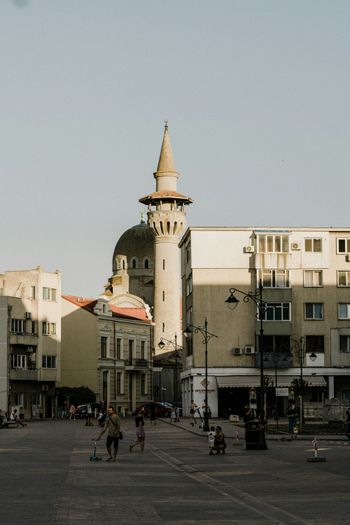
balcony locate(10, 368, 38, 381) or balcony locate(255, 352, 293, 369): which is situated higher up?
balcony locate(255, 352, 293, 369)

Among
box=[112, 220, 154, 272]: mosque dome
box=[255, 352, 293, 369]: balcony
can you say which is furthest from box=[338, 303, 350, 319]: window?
box=[112, 220, 154, 272]: mosque dome

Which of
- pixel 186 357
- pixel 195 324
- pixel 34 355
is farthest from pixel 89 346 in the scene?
pixel 195 324

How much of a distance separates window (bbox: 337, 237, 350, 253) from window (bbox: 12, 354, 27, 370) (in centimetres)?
2977

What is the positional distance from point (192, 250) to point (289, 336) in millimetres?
10442

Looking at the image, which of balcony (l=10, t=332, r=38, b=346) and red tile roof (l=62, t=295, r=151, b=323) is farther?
red tile roof (l=62, t=295, r=151, b=323)

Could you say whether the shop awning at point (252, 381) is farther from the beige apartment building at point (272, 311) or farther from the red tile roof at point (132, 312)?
the red tile roof at point (132, 312)

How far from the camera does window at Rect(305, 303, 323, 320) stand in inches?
3393

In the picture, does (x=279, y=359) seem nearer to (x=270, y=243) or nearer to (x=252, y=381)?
(x=252, y=381)

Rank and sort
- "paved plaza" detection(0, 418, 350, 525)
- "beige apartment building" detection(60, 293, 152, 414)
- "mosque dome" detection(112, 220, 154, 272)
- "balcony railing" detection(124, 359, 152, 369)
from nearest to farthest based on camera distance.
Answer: "paved plaza" detection(0, 418, 350, 525) < "beige apartment building" detection(60, 293, 152, 414) < "balcony railing" detection(124, 359, 152, 369) < "mosque dome" detection(112, 220, 154, 272)

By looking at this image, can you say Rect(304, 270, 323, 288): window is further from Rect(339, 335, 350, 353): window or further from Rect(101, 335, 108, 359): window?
Rect(101, 335, 108, 359): window

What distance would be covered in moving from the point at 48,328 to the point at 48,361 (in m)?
3.05

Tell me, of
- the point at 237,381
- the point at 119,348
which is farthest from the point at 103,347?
the point at 237,381

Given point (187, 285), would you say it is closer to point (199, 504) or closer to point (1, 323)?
point (1, 323)

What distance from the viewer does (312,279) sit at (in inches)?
3415
